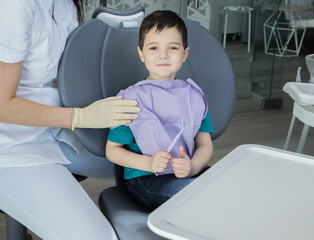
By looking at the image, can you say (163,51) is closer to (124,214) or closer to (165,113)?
(165,113)

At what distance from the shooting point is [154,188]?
1.17 metres

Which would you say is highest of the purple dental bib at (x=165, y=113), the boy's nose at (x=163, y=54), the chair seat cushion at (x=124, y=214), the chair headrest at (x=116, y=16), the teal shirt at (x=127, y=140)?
the chair headrest at (x=116, y=16)

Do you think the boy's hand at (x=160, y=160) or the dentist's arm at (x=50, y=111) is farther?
the dentist's arm at (x=50, y=111)

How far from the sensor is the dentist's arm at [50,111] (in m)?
1.15

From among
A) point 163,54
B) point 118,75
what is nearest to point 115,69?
point 118,75

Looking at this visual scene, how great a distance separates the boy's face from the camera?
1.24m

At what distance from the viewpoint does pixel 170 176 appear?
120 cm

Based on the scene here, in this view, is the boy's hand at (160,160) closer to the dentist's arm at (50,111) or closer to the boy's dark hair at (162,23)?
the dentist's arm at (50,111)

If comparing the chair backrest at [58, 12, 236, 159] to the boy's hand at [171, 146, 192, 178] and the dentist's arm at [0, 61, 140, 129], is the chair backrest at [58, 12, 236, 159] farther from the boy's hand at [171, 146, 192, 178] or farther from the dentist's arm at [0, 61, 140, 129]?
the boy's hand at [171, 146, 192, 178]

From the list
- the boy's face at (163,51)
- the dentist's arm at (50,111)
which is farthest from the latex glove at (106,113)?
the boy's face at (163,51)

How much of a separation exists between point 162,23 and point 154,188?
43 centimetres

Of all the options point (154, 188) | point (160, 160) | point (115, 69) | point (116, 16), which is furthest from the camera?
point (116, 16)

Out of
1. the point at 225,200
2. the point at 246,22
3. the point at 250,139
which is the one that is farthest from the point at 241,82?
the point at 225,200

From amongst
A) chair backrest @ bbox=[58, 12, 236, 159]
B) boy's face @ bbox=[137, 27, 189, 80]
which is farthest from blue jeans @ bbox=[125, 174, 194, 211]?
boy's face @ bbox=[137, 27, 189, 80]
